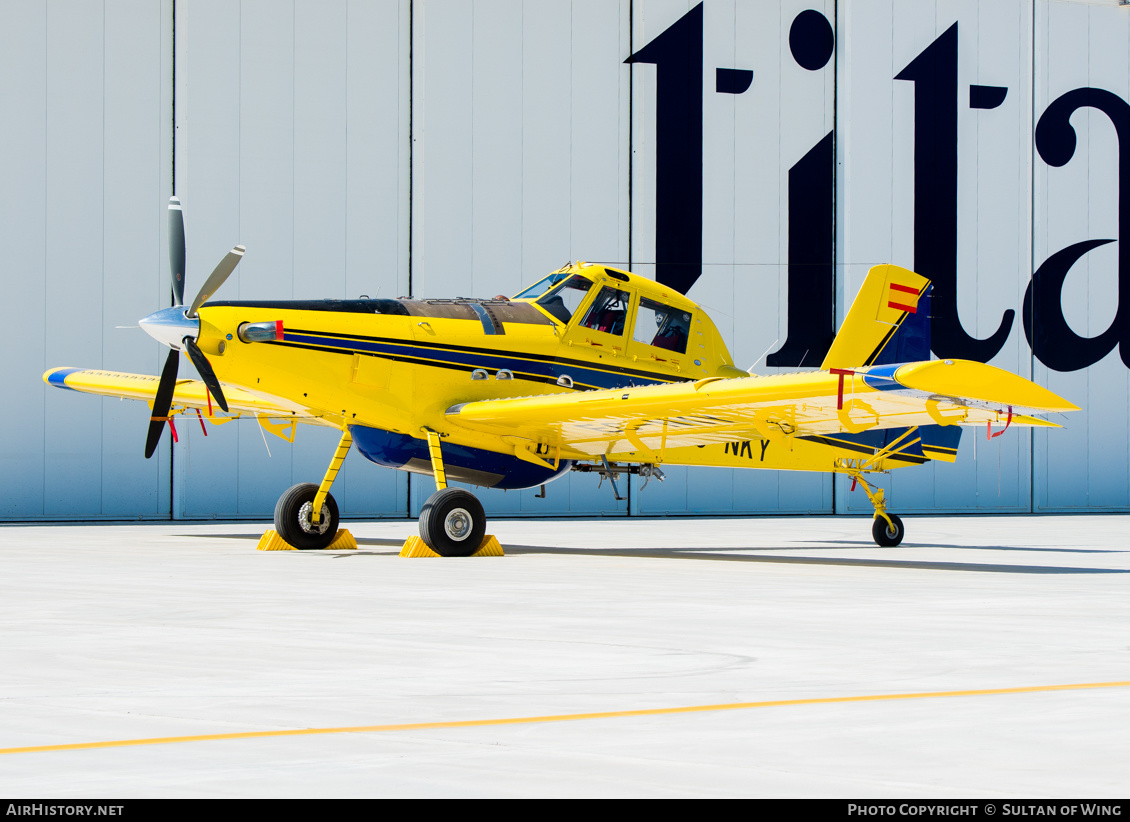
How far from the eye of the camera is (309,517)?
536 inches

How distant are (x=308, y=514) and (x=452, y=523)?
2.23m

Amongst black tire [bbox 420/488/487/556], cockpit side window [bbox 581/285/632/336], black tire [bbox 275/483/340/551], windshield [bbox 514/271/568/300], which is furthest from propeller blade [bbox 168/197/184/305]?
cockpit side window [bbox 581/285/632/336]

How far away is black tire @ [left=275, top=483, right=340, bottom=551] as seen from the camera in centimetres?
1354

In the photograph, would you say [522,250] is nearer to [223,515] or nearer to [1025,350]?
[223,515]

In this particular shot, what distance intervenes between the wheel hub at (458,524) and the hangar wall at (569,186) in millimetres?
8654

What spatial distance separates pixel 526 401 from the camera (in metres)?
12.4

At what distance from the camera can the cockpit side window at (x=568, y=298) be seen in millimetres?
13594

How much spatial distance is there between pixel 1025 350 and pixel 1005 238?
239 cm

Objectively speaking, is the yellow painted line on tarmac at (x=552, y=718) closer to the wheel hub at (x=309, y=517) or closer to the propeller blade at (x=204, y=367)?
the propeller blade at (x=204, y=367)

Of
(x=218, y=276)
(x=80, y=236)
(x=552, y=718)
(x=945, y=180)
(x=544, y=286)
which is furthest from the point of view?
(x=945, y=180)

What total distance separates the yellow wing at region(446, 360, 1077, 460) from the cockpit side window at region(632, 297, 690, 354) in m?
1.15

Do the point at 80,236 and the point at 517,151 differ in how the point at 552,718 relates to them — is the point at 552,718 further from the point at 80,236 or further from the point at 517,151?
the point at 517,151


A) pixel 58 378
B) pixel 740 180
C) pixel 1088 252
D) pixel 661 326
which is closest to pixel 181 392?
pixel 58 378

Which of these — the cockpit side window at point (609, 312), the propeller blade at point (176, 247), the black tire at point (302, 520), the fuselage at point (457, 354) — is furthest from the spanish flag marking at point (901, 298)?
the propeller blade at point (176, 247)
